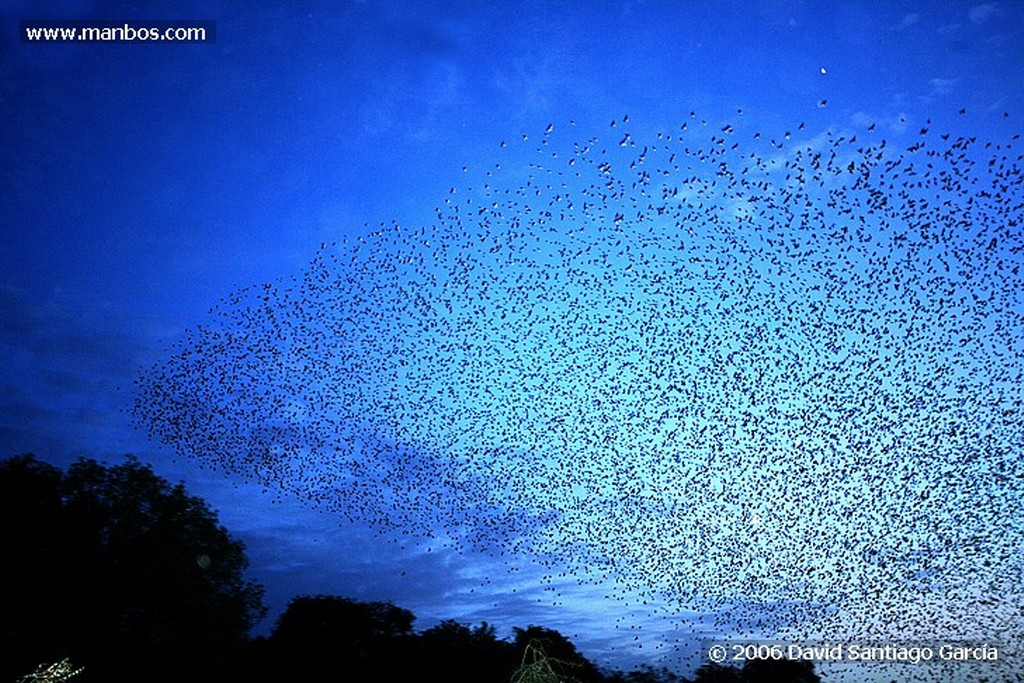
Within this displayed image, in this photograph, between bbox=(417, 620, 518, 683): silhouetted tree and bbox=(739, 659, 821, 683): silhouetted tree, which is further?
bbox=(739, 659, 821, 683): silhouetted tree

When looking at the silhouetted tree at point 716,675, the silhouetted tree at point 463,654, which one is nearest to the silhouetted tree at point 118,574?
the silhouetted tree at point 463,654

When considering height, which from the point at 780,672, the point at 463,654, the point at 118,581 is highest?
the point at 118,581

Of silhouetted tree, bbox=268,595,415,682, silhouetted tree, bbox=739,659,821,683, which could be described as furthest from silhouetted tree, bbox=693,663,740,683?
silhouetted tree, bbox=268,595,415,682

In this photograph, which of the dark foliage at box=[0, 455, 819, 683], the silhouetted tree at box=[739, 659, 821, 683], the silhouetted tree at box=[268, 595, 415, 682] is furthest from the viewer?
the silhouetted tree at box=[739, 659, 821, 683]

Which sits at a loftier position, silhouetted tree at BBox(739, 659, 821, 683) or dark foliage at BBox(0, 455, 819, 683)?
dark foliage at BBox(0, 455, 819, 683)

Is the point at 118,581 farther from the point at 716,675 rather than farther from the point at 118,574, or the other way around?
the point at 716,675

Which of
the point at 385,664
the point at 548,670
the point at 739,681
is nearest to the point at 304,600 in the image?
the point at 385,664

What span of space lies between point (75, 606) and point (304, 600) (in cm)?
2034

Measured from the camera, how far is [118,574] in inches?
1305

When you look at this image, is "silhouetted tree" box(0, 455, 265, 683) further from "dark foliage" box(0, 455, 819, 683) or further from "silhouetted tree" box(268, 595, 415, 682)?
"silhouetted tree" box(268, 595, 415, 682)

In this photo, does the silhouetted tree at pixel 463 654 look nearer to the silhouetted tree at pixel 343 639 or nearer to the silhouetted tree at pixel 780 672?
the silhouetted tree at pixel 343 639

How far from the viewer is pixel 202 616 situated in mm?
34562

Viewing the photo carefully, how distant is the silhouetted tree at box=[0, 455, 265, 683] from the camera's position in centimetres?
3083

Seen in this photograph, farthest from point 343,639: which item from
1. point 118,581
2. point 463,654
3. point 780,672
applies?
point 780,672
